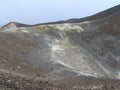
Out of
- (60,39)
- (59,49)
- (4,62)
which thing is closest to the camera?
(4,62)

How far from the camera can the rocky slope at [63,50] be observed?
2967 cm

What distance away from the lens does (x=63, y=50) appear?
3803cm

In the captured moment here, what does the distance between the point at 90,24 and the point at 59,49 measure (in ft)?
28.0

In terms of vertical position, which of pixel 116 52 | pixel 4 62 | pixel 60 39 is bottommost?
pixel 116 52

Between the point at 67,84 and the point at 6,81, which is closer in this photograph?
the point at 6,81

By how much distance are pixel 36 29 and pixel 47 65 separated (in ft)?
29.4

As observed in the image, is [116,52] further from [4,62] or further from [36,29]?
[4,62]

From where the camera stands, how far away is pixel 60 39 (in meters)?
40.5

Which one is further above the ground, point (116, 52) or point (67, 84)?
point (67, 84)

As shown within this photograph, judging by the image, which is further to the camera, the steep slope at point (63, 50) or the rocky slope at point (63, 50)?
the steep slope at point (63, 50)

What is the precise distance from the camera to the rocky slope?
29.7 m

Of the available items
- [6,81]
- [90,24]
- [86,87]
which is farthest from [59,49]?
[6,81]

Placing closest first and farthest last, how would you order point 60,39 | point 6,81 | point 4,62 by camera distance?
point 6,81
point 4,62
point 60,39

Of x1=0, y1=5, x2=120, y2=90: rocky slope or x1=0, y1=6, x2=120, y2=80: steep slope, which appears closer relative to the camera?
x1=0, y1=5, x2=120, y2=90: rocky slope
